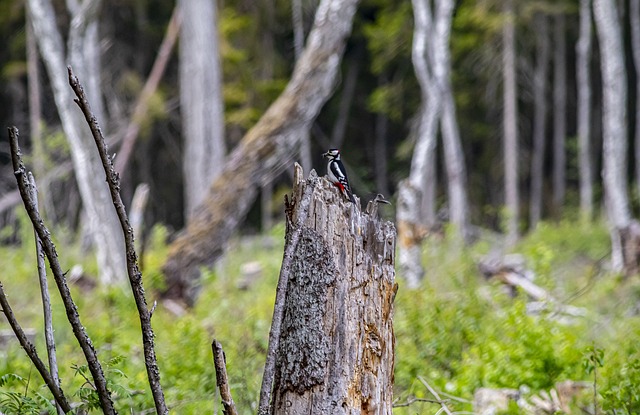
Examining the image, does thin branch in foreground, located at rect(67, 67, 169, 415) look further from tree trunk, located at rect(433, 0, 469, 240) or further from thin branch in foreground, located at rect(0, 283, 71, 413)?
tree trunk, located at rect(433, 0, 469, 240)

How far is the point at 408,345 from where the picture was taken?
6.70 metres

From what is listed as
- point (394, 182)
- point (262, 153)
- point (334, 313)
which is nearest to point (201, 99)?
point (262, 153)

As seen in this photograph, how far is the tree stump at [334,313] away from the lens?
3.33 metres

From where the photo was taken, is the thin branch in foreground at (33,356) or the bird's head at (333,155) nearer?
the thin branch in foreground at (33,356)

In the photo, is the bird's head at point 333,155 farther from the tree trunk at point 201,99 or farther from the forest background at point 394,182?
the tree trunk at point 201,99

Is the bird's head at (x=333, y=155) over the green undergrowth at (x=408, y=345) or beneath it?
over

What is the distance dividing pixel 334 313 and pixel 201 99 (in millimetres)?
9174

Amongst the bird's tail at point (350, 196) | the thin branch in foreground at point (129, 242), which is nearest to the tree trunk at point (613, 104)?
the bird's tail at point (350, 196)

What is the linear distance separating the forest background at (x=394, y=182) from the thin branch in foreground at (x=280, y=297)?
1.93ft

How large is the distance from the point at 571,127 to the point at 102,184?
27.1 metres

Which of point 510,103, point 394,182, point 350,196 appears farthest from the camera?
point 394,182

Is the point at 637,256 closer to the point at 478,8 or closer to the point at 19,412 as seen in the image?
the point at 478,8

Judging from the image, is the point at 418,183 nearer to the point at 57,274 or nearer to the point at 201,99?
the point at 201,99

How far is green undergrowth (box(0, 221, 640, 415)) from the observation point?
14.6ft
